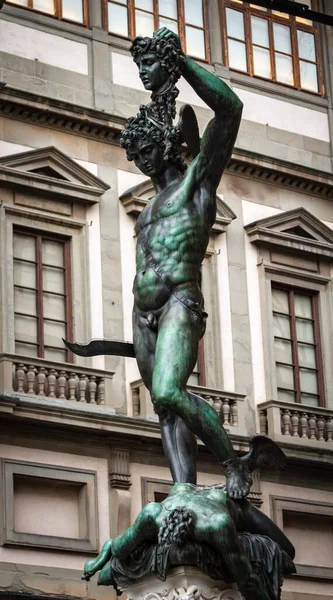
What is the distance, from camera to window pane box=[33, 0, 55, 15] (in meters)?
27.2

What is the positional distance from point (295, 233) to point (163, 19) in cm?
409

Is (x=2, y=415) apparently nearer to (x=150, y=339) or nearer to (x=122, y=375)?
(x=122, y=375)

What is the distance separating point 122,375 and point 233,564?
18725mm

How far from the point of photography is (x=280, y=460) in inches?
322

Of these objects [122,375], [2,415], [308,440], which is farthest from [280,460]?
[308,440]

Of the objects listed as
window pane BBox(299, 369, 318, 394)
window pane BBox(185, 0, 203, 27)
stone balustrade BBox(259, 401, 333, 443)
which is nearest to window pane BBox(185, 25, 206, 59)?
window pane BBox(185, 0, 203, 27)

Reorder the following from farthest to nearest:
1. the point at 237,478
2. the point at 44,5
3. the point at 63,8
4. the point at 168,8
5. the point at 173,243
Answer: the point at 168,8 < the point at 63,8 < the point at 44,5 < the point at 173,243 < the point at 237,478

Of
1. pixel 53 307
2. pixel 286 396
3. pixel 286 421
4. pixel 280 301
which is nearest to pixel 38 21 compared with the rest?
pixel 53 307

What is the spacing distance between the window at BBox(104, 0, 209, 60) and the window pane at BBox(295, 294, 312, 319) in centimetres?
413

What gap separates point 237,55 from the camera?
29.7 m

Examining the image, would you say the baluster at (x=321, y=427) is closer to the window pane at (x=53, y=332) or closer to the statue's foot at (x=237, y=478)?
the window pane at (x=53, y=332)

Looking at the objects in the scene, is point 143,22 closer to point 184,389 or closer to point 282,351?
point 282,351

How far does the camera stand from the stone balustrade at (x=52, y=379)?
A: 968 inches

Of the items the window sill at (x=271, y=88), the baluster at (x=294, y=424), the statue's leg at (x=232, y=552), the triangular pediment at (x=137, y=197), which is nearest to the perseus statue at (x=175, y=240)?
the statue's leg at (x=232, y=552)
